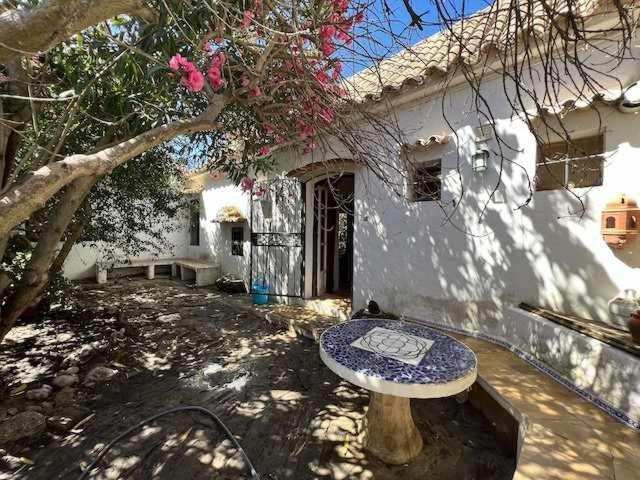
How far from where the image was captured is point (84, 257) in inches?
379

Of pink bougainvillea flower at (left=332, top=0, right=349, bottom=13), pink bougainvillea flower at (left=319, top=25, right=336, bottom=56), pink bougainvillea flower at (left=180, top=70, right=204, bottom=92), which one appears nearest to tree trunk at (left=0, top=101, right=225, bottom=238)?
pink bougainvillea flower at (left=180, top=70, right=204, bottom=92)

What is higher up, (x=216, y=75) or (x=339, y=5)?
(x=339, y=5)

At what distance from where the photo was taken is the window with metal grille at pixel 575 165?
136 inches

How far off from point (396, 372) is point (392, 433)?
2.48ft

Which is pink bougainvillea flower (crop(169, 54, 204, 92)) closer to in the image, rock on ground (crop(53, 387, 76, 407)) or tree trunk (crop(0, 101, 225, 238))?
tree trunk (crop(0, 101, 225, 238))

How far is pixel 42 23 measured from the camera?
1.36 m

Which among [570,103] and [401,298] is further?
[401,298]

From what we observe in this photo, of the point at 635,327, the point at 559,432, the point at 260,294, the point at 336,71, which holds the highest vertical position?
the point at 336,71

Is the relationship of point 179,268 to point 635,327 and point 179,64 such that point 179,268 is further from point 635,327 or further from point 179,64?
point 635,327

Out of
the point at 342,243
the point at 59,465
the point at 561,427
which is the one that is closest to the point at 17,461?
the point at 59,465

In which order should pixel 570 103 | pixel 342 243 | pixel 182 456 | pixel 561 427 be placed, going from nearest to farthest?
pixel 561 427, pixel 182 456, pixel 570 103, pixel 342 243

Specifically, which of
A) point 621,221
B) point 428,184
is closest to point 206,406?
point 428,184

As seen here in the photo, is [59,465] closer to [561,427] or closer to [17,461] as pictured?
[17,461]

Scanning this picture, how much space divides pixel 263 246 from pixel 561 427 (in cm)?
608
